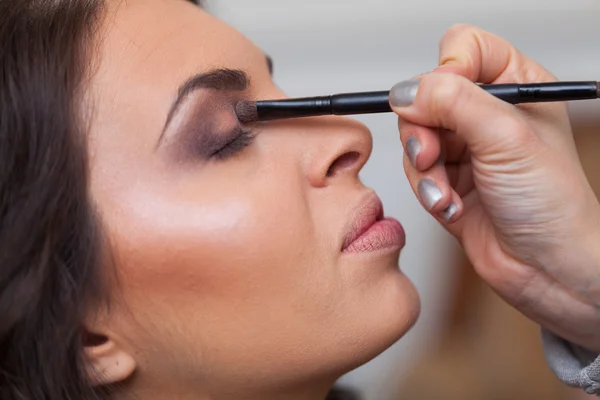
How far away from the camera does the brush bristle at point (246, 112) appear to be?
0.70 m

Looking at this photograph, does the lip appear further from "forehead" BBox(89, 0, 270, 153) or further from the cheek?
"forehead" BBox(89, 0, 270, 153)

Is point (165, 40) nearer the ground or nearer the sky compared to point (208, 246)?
nearer the sky

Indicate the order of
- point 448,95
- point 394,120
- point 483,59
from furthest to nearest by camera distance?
point 394,120, point 483,59, point 448,95

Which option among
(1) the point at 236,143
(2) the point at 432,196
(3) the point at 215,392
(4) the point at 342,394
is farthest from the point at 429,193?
(4) the point at 342,394

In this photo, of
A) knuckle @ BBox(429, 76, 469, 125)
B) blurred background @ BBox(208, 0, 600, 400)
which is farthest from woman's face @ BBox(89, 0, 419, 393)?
blurred background @ BBox(208, 0, 600, 400)

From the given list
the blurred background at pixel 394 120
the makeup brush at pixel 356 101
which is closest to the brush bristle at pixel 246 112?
the makeup brush at pixel 356 101

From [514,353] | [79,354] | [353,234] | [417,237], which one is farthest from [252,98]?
[514,353]

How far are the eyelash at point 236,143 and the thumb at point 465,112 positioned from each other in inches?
6.0

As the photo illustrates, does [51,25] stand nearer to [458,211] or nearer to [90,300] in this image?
[90,300]

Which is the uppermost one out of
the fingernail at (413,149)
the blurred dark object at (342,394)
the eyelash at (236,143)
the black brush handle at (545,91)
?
the black brush handle at (545,91)

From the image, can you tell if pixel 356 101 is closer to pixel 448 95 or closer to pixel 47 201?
pixel 448 95

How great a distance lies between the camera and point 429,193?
0.69 m

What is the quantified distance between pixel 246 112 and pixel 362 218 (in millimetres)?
166

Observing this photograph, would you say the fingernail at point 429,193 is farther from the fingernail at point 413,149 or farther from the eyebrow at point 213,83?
the eyebrow at point 213,83
